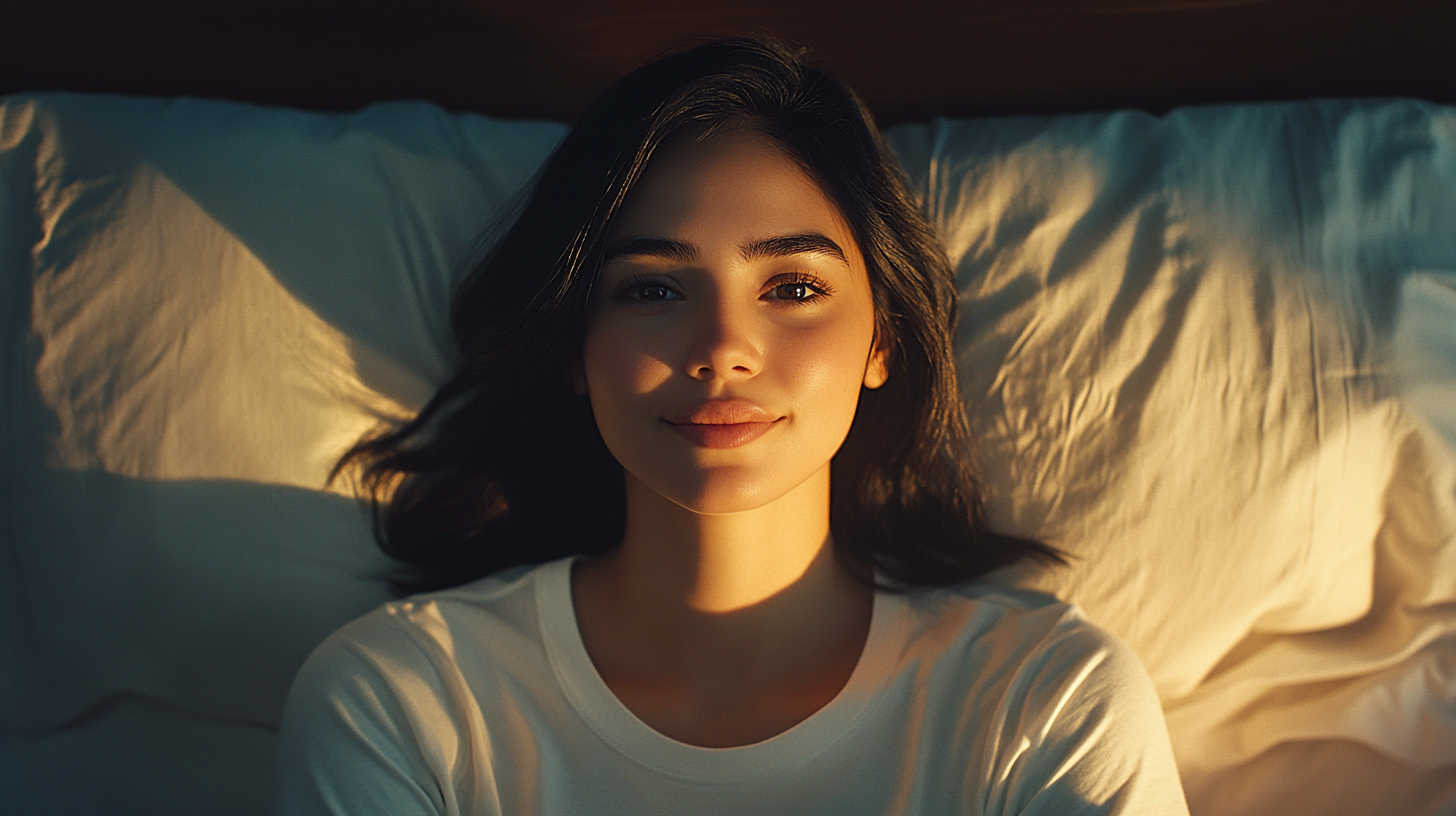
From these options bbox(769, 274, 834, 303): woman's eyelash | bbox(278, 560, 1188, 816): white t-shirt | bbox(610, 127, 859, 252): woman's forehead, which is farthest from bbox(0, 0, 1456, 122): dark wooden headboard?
bbox(278, 560, 1188, 816): white t-shirt

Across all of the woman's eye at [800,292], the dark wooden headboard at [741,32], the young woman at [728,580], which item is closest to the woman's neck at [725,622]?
the young woman at [728,580]

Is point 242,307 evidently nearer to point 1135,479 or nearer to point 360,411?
point 360,411

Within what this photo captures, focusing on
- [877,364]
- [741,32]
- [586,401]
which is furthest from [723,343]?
[741,32]

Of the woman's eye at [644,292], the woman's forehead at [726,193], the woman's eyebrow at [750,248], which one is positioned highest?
the woman's forehead at [726,193]

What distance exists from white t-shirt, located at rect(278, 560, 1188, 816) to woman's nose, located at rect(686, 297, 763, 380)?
363 millimetres

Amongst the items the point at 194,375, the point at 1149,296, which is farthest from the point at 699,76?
the point at 194,375

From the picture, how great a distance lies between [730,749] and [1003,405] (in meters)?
0.54

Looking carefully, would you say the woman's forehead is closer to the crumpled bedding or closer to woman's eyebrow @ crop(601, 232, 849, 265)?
woman's eyebrow @ crop(601, 232, 849, 265)

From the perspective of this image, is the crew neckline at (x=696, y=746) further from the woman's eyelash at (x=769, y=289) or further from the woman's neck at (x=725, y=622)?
the woman's eyelash at (x=769, y=289)

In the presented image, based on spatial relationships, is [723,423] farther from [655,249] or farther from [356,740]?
[356,740]

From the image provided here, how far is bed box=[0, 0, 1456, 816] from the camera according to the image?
1132mm

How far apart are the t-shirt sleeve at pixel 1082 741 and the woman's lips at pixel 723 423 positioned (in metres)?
0.38

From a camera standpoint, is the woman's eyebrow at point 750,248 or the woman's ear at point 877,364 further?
the woman's ear at point 877,364

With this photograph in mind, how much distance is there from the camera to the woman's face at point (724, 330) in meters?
0.91
